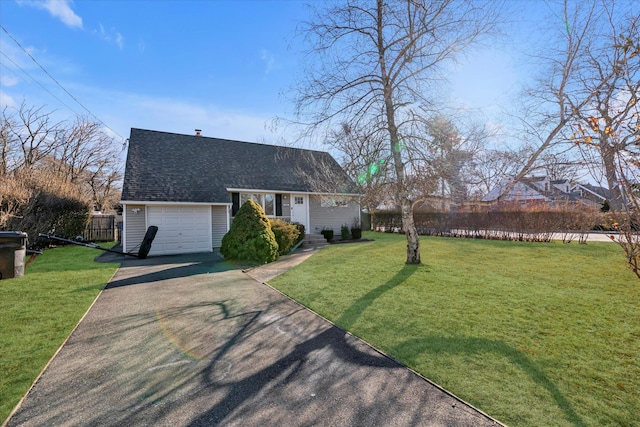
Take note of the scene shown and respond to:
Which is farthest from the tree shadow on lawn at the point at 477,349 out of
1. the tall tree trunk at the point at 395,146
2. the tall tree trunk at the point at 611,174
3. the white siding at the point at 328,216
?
the white siding at the point at 328,216

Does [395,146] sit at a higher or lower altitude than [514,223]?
higher

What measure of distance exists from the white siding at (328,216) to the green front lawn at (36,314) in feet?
34.7

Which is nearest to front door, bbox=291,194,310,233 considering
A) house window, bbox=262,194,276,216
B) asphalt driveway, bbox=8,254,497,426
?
house window, bbox=262,194,276,216

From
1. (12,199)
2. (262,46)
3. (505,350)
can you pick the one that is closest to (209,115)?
(262,46)

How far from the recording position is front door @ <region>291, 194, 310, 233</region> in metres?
17.6

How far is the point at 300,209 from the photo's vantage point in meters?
17.9

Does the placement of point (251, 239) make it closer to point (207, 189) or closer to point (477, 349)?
point (207, 189)

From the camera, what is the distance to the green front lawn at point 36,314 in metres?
3.32

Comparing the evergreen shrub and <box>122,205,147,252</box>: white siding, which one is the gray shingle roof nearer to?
<box>122,205,147,252</box>: white siding

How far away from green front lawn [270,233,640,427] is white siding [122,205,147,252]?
29.5 feet

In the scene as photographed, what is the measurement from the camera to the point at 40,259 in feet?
38.4

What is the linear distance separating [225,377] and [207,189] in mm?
13047

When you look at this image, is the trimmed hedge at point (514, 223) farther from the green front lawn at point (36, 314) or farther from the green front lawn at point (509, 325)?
the green front lawn at point (36, 314)

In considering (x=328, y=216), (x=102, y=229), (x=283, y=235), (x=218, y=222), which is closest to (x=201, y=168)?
(x=218, y=222)
